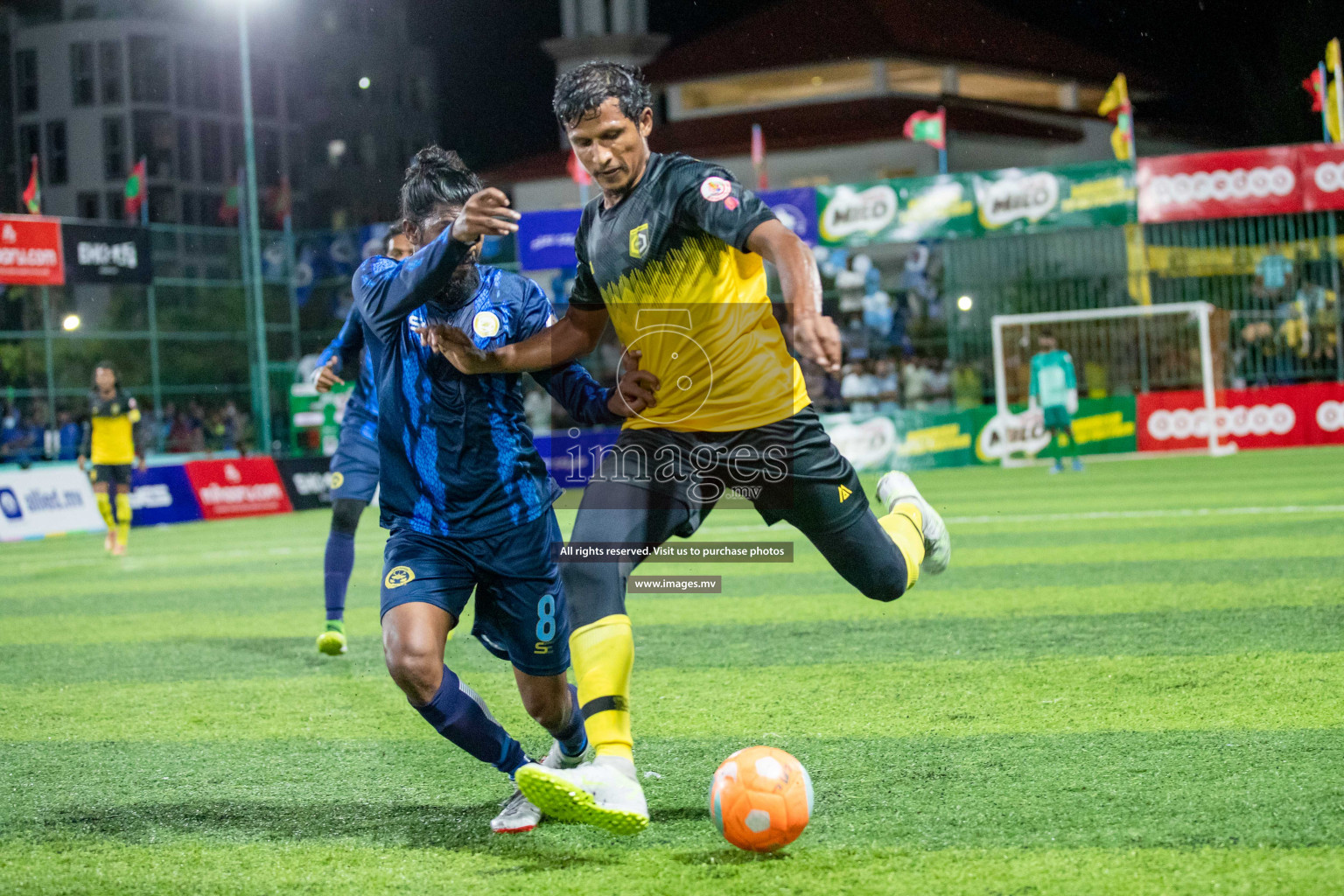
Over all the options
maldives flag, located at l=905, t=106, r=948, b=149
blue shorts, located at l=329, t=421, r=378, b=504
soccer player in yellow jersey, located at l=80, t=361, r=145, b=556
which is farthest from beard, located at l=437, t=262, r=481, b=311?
maldives flag, located at l=905, t=106, r=948, b=149

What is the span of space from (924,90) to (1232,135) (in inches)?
355

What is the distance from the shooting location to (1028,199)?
2295 centimetres

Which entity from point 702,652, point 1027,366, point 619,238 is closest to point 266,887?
point 619,238

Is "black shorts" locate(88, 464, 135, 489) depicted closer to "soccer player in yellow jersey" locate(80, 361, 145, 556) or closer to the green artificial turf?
"soccer player in yellow jersey" locate(80, 361, 145, 556)

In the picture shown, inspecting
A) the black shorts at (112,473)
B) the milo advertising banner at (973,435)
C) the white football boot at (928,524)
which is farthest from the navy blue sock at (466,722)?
the milo advertising banner at (973,435)

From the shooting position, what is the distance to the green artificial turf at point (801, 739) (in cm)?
362

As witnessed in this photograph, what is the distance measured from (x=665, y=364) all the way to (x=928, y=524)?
1.50m

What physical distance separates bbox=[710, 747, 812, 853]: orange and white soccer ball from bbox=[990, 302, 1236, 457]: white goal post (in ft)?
64.7

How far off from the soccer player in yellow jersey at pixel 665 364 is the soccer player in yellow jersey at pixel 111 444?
38.4 ft

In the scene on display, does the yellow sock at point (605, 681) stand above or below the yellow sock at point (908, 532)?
below

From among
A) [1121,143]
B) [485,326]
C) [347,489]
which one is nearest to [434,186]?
[485,326]

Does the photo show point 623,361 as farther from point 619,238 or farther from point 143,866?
point 143,866

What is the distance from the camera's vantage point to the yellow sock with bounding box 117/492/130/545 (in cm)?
1518

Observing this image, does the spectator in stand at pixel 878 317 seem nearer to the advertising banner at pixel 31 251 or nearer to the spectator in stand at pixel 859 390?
the spectator in stand at pixel 859 390
